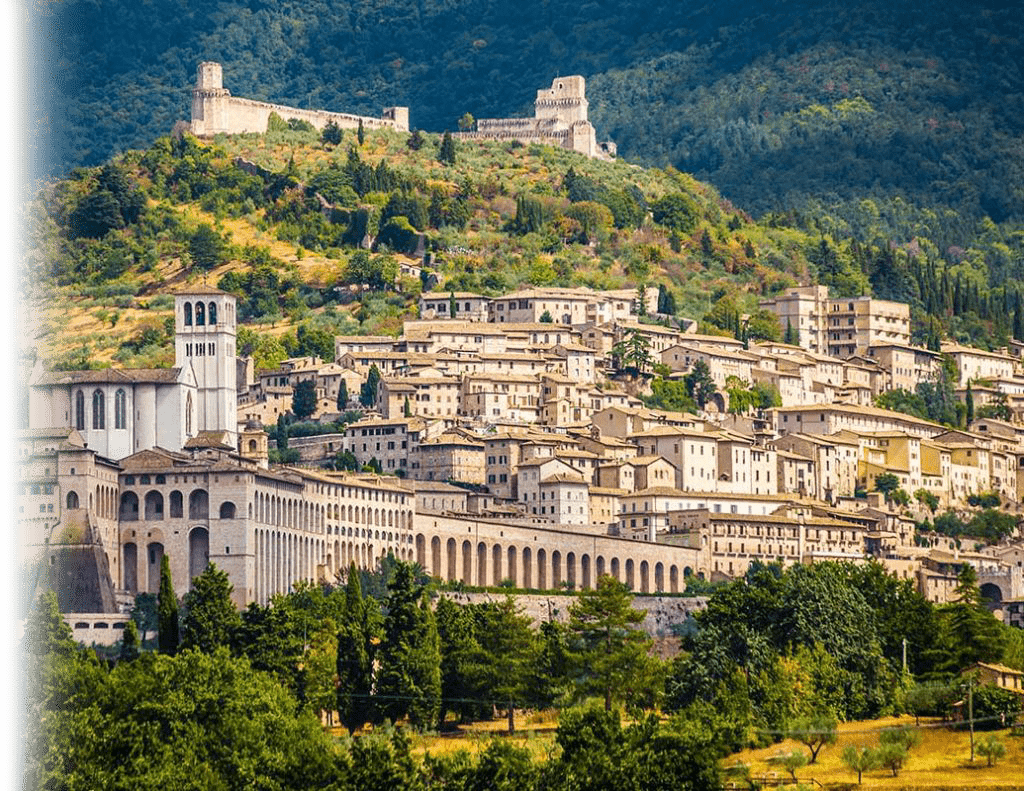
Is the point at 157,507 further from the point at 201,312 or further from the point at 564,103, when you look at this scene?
the point at 564,103

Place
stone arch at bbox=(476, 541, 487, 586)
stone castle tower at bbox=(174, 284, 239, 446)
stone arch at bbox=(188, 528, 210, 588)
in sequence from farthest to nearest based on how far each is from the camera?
stone castle tower at bbox=(174, 284, 239, 446) → stone arch at bbox=(476, 541, 487, 586) → stone arch at bbox=(188, 528, 210, 588)

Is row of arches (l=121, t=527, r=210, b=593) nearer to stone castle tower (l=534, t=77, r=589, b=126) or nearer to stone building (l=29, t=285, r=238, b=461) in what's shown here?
stone building (l=29, t=285, r=238, b=461)

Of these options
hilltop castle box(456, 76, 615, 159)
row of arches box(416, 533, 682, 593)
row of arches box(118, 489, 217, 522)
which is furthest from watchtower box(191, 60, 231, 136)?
row of arches box(118, 489, 217, 522)

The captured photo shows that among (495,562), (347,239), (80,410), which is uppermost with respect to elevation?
(347,239)

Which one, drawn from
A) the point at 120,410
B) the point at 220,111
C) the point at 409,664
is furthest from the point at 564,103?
the point at 409,664

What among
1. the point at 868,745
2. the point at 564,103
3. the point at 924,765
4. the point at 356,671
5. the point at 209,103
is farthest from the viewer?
the point at 564,103

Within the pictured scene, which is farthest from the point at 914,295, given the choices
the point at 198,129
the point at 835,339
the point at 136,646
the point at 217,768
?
the point at 217,768
